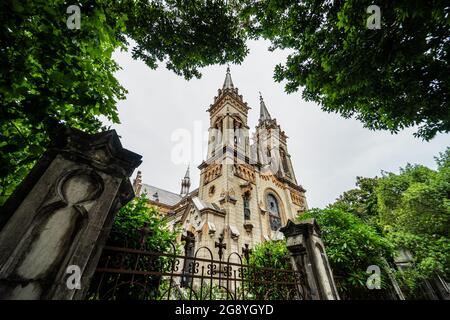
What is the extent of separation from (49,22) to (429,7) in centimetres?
539

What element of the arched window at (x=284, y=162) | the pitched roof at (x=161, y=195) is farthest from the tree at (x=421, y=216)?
the pitched roof at (x=161, y=195)

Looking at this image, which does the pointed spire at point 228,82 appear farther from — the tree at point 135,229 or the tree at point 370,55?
the tree at point 135,229

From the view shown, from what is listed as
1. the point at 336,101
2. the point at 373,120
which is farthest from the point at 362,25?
the point at 373,120

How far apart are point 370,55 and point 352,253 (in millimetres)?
5571

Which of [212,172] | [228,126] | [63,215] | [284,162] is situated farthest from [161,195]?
[63,215]

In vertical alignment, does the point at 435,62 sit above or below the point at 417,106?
above

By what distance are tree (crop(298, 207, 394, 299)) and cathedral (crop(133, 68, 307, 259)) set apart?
598 cm

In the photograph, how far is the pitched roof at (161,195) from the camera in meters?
33.4

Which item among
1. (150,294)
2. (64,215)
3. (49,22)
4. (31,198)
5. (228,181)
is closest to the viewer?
(31,198)

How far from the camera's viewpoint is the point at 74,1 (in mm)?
2959

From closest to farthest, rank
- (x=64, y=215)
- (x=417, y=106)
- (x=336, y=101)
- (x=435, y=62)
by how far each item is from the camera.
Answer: (x=64, y=215) < (x=435, y=62) < (x=417, y=106) < (x=336, y=101)

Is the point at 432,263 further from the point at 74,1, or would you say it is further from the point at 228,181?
the point at 74,1

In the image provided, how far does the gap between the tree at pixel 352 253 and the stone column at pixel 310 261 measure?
68.7 inches

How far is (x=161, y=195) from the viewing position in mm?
35750
